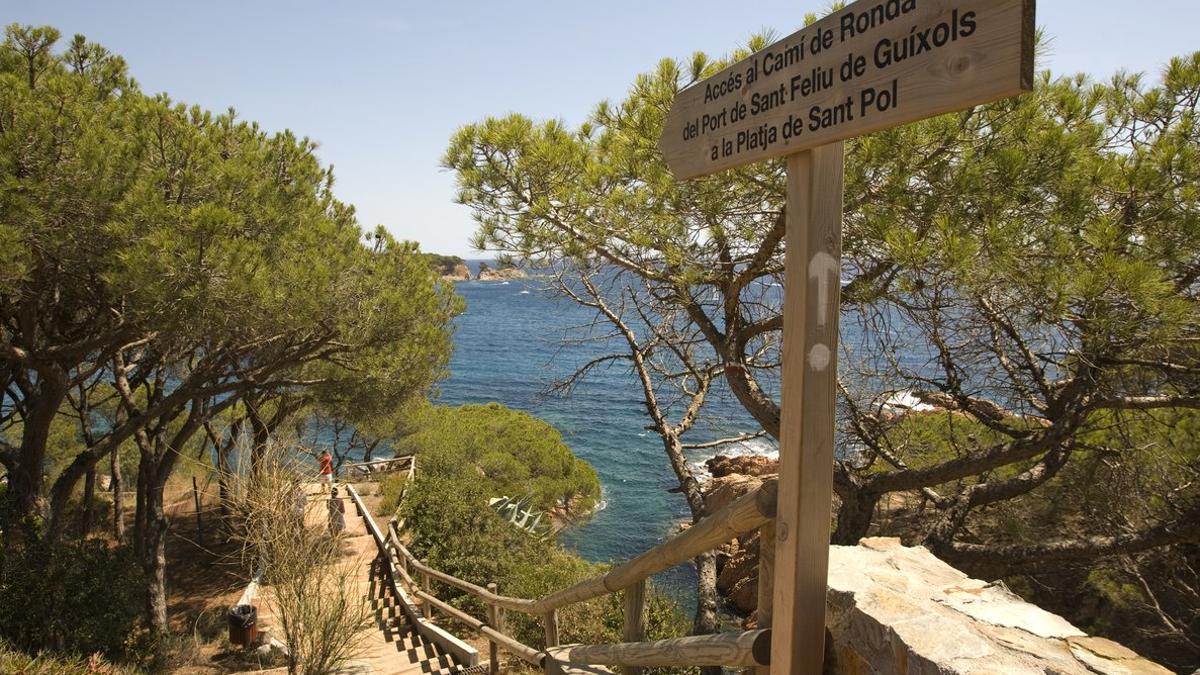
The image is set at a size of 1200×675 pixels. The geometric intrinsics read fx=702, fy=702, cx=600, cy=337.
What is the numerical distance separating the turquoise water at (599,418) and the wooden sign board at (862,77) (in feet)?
12.3

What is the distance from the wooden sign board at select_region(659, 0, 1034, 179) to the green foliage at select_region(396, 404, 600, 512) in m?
14.6

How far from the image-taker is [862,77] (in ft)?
4.68

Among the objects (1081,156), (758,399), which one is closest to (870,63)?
(1081,156)

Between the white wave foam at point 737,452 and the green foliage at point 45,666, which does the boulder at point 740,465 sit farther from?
the green foliage at point 45,666

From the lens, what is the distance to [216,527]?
14.0 meters

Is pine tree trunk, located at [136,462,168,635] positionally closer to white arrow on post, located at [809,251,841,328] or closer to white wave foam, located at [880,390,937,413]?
white wave foam, located at [880,390,937,413]

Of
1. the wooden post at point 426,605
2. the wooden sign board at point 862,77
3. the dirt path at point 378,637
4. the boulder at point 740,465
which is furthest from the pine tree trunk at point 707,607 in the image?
the boulder at point 740,465

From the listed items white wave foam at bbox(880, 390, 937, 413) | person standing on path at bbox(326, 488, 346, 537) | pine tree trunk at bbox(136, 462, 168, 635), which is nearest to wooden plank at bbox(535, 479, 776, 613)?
white wave foam at bbox(880, 390, 937, 413)

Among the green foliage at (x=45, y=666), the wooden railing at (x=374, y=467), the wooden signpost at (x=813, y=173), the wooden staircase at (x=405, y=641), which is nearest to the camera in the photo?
the wooden signpost at (x=813, y=173)

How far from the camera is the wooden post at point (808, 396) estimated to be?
1.59 metres

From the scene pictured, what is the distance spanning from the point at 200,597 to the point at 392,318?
5.88 m

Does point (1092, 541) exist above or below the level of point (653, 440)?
above

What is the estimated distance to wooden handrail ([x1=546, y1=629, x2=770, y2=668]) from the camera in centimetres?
188

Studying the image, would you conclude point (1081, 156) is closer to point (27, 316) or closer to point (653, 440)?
point (27, 316)
